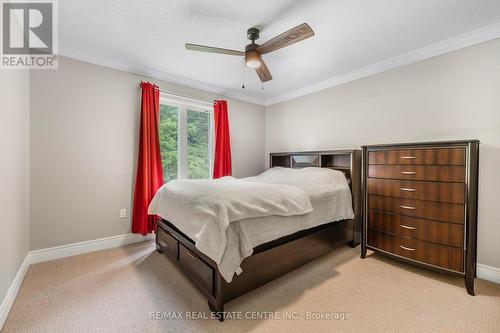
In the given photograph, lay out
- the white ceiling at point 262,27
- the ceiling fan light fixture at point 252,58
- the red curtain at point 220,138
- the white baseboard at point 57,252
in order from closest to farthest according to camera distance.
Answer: the white baseboard at point 57,252 < the white ceiling at point 262,27 < the ceiling fan light fixture at point 252,58 < the red curtain at point 220,138

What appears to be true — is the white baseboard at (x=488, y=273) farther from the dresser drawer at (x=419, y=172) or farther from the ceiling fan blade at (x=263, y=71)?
the ceiling fan blade at (x=263, y=71)

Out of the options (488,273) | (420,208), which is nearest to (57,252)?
(420,208)

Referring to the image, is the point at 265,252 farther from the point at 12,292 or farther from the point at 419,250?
the point at 12,292

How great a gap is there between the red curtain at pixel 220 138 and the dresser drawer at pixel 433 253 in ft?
9.13

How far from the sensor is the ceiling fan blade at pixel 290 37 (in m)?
1.67

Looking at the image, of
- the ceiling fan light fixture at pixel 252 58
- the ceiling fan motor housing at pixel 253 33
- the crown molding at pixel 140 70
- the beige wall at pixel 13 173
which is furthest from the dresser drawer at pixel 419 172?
the beige wall at pixel 13 173

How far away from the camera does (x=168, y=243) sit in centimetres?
240

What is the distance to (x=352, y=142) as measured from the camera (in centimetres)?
325

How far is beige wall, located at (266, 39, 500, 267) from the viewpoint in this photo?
Answer: 83.8 inches

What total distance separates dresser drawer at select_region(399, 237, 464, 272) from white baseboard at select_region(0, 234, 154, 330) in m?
3.33

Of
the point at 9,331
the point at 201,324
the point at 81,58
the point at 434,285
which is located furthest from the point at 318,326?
the point at 81,58

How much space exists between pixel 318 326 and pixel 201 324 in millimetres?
853

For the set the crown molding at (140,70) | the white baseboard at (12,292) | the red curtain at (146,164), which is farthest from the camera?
the red curtain at (146,164)

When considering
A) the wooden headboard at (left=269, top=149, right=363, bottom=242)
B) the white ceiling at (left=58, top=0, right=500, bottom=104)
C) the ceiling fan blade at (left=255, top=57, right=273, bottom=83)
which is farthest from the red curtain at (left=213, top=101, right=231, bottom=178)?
the ceiling fan blade at (left=255, top=57, right=273, bottom=83)
